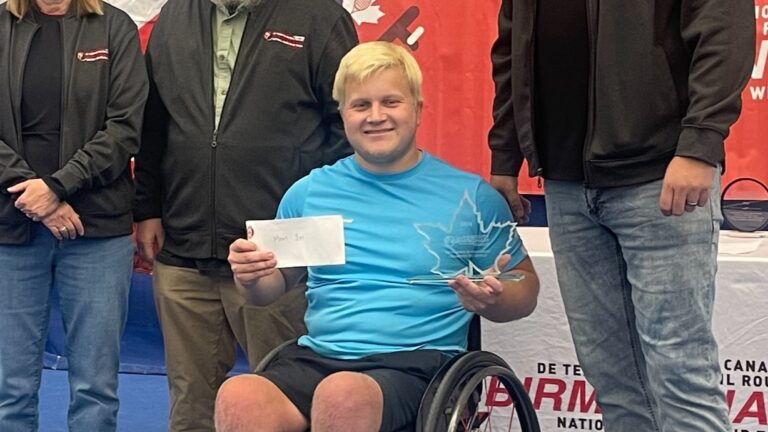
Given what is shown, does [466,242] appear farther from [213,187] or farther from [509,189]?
[213,187]

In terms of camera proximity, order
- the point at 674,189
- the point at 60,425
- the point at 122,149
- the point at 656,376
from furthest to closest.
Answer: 1. the point at 60,425
2. the point at 122,149
3. the point at 656,376
4. the point at 674,189

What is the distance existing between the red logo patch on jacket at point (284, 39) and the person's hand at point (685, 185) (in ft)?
3.53

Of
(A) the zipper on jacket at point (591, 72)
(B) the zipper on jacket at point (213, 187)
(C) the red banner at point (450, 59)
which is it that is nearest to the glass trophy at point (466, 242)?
(A) the zipper on jacket at point (591, 72)

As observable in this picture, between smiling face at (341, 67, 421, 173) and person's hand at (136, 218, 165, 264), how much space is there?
727 millimetres

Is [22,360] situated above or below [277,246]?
below

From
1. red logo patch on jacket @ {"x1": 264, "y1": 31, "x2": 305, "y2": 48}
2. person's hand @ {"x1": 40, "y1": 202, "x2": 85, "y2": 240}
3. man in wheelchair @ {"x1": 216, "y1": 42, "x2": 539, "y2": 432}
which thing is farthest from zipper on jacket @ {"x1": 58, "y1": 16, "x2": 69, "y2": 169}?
man in wheelchair @ {"x1": 216, "y1": 42, "x2": 539, "y2": 432}

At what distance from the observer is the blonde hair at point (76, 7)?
2492 millimetres

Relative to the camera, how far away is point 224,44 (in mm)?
2488

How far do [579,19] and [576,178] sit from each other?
304 millimetres

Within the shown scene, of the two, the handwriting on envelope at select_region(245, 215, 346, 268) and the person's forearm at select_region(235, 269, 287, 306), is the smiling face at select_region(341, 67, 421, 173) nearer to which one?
the handwriting on envelope at select_region(245, 215, 346, 268)

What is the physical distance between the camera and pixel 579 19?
1.88m

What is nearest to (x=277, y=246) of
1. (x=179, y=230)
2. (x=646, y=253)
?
(x=179, y=230)

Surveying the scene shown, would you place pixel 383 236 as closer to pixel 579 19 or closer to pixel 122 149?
pixel 579 19

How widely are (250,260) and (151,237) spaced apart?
0.66 meters
